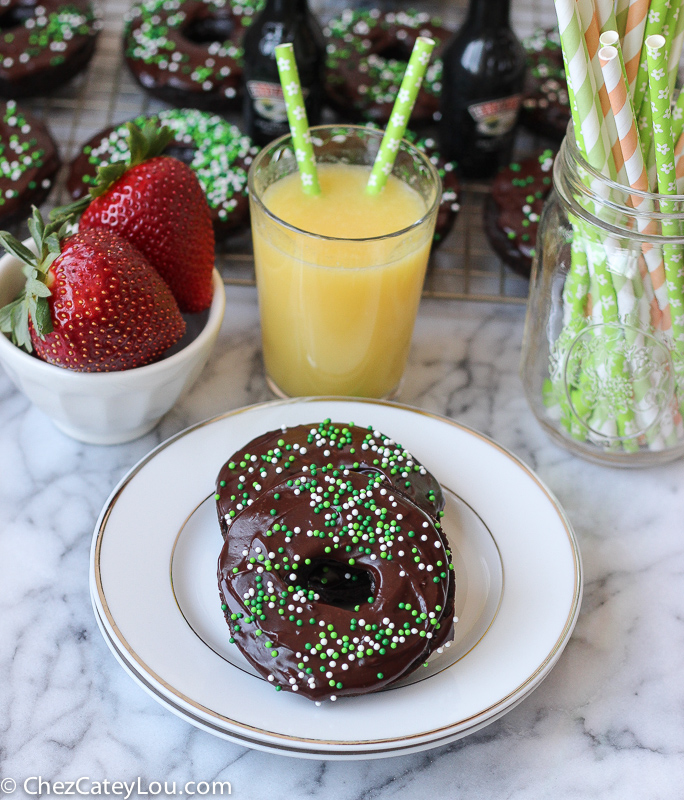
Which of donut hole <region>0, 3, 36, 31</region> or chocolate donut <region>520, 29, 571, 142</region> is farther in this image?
donut hole <region>0, 3, 36, 31</region>

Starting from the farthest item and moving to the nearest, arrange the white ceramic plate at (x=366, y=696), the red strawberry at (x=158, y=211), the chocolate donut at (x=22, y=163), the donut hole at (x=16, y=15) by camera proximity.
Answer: the donut hole at (x=16, y=15) → the chocolate donut at (x=22, y=163) → the red strawberry at (x=158, y=211) → the white ceramic plate at (x=366, y=696)

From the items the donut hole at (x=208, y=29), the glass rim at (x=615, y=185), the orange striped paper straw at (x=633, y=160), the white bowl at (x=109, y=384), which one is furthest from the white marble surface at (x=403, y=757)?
the donut hole at (x=208, y=29)

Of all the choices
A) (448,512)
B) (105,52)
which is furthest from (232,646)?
(105,52)

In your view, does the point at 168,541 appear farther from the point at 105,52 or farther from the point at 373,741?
the point at 105,52

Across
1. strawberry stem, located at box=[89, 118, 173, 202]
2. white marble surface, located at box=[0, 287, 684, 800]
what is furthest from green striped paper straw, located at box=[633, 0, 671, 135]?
strawberry stem, located at box=[89, 118, 173, 202]

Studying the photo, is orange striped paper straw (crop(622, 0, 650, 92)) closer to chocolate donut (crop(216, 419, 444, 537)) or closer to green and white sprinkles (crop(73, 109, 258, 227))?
chocolate donut (crop(216, 419, 444, 537))

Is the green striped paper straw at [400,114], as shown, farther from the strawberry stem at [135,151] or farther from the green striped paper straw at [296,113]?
the strawberry stem at [135,151]
